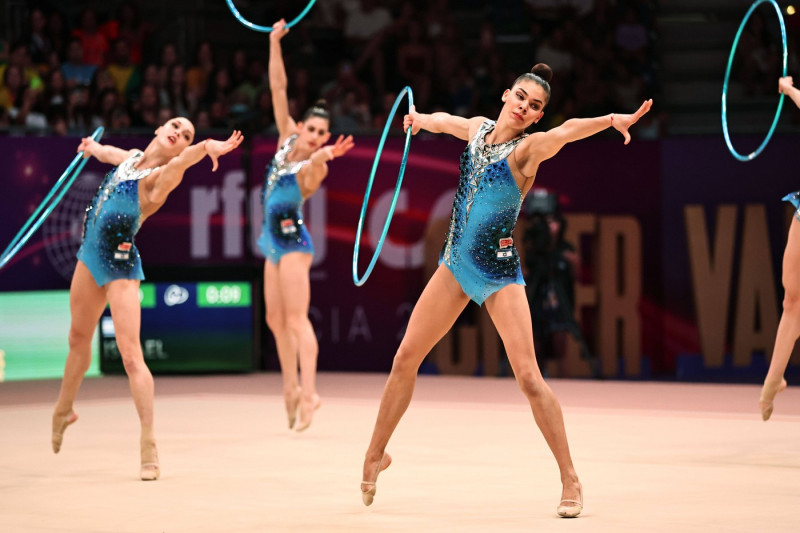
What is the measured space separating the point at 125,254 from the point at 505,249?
268 cm

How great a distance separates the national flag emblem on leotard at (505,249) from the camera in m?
6.18

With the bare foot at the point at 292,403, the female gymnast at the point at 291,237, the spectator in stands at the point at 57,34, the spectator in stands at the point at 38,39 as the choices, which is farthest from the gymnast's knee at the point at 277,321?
the spectator in stands at the point at 57,34

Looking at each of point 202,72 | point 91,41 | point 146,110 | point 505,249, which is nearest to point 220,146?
point 505,249

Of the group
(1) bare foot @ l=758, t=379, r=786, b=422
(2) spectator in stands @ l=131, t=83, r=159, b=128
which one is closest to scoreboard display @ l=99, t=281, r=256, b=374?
(2) spectator in stands @ l=131, t=83, r=159, b=128

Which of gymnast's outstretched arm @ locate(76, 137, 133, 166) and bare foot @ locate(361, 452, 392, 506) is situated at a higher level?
gymnast's outstretched arm @ locate(76, 137, 133, 166)

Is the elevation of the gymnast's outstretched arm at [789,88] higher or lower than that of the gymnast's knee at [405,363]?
higher

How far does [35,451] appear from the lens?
8453 mm

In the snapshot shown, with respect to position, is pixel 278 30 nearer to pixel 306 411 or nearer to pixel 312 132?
pixel 312 132

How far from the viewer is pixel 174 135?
783cm

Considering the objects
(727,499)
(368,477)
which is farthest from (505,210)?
(727,499)

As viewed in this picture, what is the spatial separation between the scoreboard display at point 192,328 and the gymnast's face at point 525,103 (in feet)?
24.6

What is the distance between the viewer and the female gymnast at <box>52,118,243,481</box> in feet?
24.9

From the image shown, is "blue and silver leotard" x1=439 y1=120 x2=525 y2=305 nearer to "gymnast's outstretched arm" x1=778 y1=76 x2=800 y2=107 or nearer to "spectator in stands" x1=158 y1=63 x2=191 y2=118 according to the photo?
"gymnast's outstretched arm" x1=778 y1=76 x2=800 y2=107

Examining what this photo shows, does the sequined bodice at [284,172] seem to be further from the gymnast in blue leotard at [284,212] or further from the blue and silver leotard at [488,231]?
the blue and silver leotard at [488,231]
